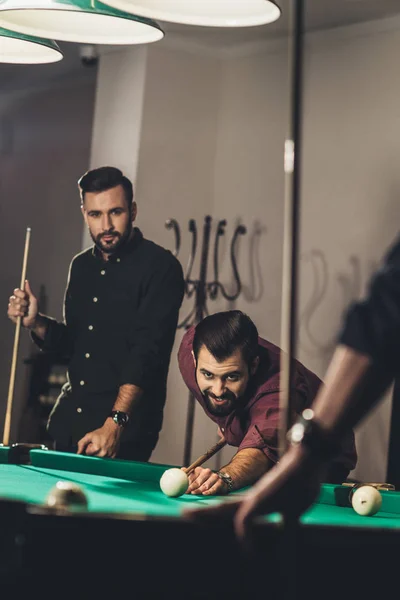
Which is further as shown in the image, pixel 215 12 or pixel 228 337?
pixel 228 337

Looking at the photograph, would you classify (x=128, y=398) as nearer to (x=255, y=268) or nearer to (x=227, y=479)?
(x=227, y=479)

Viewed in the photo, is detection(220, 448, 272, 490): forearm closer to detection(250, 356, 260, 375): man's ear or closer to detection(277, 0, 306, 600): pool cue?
detection(250, 356, 260, 375): man's ear

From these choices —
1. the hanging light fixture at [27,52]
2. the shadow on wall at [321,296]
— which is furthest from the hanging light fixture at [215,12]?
the shadow on wall at [321,296]

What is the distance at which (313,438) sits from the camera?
1.39 meters

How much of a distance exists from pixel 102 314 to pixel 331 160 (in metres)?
1.65

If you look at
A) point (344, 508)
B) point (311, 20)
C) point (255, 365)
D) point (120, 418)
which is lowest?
point (344, 508)

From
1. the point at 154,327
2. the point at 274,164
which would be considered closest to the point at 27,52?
the point at 154,327

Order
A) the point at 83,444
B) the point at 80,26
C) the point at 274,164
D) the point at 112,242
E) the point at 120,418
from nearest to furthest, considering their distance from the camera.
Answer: the point at 80,26, the point at 83,444, the point at 120,418, the point at 112,242, the point at 274,164

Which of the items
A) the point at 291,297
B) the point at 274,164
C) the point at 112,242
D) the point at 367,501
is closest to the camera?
the point at 291,297

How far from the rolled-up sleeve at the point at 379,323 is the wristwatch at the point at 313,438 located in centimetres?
13

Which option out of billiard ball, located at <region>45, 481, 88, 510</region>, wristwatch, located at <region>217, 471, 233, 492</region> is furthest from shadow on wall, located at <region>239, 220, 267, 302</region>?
billiard ball, located at <region>45, 481, 88, 510</region>

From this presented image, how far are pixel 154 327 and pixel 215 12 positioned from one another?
1897 millimetres

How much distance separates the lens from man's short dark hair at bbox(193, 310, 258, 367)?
348 cm

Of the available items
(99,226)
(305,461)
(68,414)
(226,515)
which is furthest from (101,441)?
(305,461)
